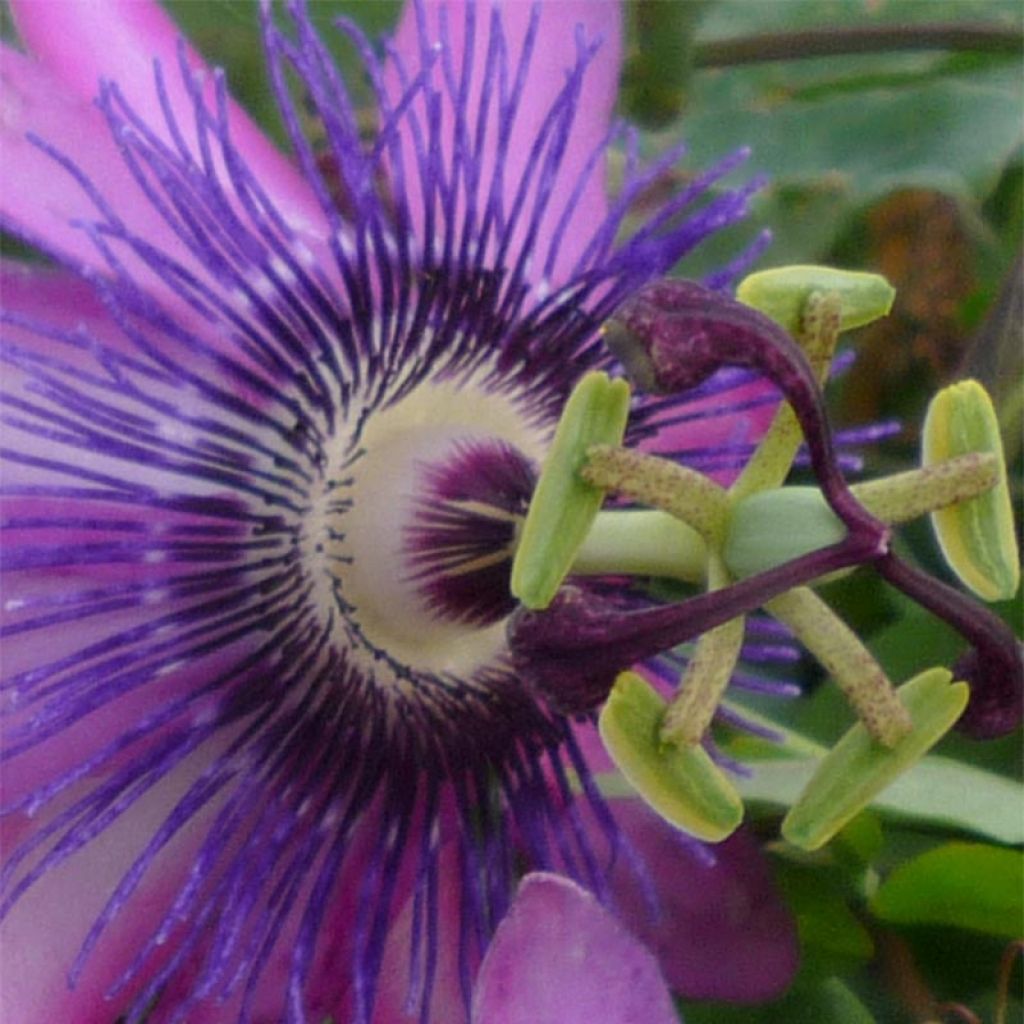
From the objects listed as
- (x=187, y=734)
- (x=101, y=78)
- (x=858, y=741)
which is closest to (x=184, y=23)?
(x=101, y=78)

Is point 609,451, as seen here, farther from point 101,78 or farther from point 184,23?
point 184,23

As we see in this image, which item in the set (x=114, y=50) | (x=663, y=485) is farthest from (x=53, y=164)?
(x=663, y=485)

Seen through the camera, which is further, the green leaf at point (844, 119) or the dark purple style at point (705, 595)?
the green leaf at point (844, 119)

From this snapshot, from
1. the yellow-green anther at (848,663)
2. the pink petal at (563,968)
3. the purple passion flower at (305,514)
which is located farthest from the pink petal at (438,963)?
the yellow-green anther at (848,663)

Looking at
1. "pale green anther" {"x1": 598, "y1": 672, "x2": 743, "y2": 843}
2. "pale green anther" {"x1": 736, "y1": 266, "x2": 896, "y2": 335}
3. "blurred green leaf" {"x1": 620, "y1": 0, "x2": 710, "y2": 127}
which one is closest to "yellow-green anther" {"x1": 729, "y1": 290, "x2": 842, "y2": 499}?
"pale green anther" {"x1": 736, "y1": 266, "x2": 896, "y2": 335}

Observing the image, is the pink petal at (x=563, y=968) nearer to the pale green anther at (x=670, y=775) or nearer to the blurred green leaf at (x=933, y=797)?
the pale green anther at (x=670, y=775)

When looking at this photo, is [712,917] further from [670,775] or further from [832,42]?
[832,42]
